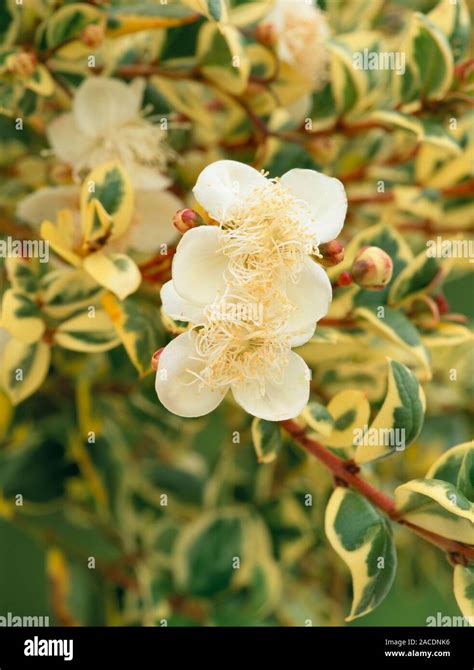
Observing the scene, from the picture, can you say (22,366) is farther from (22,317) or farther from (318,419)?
(318,419)

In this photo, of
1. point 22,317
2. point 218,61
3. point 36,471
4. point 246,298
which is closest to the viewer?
point 246,298

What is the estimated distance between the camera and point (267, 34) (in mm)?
768

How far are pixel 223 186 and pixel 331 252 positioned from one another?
81 millimetres

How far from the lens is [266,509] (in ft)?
3.16

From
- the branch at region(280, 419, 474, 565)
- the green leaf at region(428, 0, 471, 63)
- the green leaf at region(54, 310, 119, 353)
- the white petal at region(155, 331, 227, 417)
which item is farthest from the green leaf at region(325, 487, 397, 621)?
the green leaf at region(428, 0, 471, 63)

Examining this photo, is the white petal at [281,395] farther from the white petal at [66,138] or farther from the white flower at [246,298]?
the white petal at [66,138]

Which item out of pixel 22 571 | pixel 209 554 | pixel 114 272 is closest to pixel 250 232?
pixel 114 272

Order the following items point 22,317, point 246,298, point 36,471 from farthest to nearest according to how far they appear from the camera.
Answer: point 36,471, point 22,317, point 246,298

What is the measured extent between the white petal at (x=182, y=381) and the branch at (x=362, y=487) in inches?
2.6

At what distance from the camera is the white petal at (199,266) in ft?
1.79

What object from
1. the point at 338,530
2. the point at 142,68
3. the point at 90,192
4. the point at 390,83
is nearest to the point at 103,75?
the point at 142,68

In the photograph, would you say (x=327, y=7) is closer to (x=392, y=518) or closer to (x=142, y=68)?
(x=142, y=68)

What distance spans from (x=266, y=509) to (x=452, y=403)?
9.2 inches

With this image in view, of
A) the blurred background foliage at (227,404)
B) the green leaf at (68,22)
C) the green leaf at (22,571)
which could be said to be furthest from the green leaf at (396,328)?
the green leaf at (22,571)
